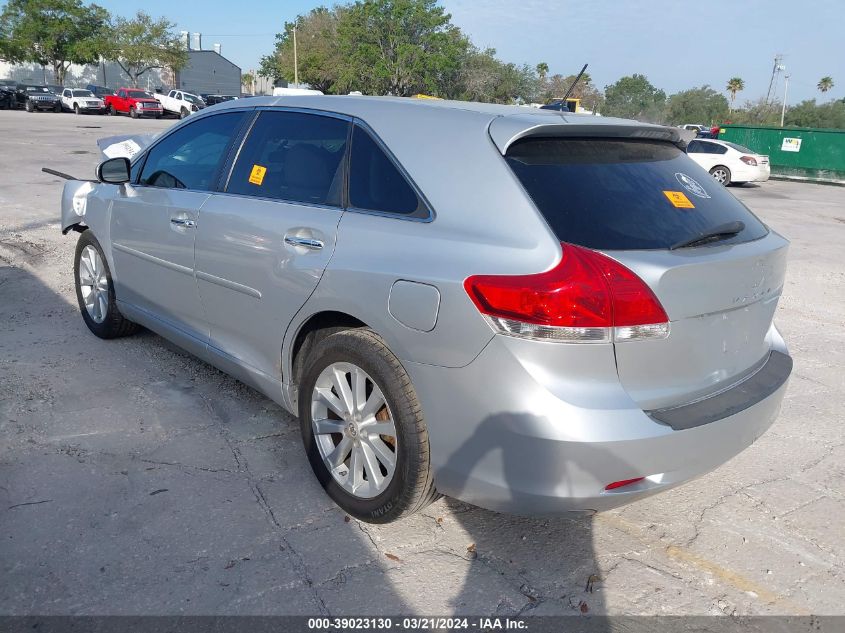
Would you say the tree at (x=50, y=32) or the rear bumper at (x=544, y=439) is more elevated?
the tree at (x=50, y=32)

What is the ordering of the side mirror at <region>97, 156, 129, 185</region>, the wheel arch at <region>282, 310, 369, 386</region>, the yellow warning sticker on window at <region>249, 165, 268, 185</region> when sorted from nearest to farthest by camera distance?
1. the wheel arch at <region>282, 310, 369, 386</region>
2. the yellow warning sticker on window at <region>249, 165, 268, 185</region>
3. the side mirror at <region>97, 156, 129, 185</region>

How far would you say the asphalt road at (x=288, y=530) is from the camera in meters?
2.61

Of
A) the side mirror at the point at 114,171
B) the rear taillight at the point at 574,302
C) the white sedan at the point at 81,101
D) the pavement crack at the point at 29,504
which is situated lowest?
the pavement crack at the point at 29,504

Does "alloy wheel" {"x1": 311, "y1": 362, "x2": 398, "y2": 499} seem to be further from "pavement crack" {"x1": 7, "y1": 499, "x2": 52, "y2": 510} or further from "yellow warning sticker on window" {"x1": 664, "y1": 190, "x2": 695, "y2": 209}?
"yellow warning sticker on window" {"x1": 664, "y1": 190, "x2": 695, "y2": 209}

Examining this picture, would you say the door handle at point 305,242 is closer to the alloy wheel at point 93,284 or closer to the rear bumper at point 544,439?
the rear bumper at point 544,439

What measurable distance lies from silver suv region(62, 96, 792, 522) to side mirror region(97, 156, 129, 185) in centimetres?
131

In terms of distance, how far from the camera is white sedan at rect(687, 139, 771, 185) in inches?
835

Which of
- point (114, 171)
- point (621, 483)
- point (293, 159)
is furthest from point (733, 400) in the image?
point (114, 171)

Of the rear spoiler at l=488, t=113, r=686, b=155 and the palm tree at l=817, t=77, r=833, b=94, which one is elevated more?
the palm tree at l=817, t=77, r=833, b=94

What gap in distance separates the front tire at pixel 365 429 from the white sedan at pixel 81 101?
45.4 metres

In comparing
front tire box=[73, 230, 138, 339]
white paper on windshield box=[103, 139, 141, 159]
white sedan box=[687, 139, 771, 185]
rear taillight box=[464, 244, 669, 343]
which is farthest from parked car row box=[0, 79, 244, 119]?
rear taillight box=[464, 244, 669, 343]

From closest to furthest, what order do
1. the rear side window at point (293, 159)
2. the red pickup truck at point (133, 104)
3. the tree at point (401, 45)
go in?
1. the rear side window at point (293, 159)
2. the red pickup truck at point (133, 104)
3. the tree at point (401, 45)

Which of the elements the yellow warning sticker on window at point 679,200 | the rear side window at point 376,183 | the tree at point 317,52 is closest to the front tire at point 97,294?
the rear side window at point 376,183

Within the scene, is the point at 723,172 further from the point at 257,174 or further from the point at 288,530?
the point at 288,530
